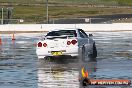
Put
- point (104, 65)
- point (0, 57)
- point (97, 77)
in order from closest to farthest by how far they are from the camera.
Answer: point (97, 77)
point (104, 65)
point (0, 57)

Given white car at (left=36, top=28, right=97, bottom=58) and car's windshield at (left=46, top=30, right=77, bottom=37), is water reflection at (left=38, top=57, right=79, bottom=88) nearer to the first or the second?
white car at (left=36, top=28, right=97, bottom=58)

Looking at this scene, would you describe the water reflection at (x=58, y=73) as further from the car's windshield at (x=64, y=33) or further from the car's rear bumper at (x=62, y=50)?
the car's windshield at (x=64, y=33)

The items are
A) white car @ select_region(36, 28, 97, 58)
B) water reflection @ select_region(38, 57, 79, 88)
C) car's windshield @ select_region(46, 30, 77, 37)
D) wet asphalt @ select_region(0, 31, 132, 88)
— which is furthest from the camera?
→ car's windshield @ select_region(46, 30, 77, 37)

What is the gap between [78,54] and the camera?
76.1 feet

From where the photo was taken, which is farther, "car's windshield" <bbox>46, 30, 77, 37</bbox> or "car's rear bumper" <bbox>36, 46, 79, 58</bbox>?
"car's windshield" <bbox>46, 30, 77, 37</bbox>

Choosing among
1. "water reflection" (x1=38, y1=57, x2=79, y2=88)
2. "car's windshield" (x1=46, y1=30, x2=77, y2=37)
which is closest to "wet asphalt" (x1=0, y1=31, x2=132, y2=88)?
"water reflection" (x1=38, y1=57, x2=79, y2=88)

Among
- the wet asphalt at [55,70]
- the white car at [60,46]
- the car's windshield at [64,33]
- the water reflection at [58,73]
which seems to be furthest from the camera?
the car's windshield at [64,33]

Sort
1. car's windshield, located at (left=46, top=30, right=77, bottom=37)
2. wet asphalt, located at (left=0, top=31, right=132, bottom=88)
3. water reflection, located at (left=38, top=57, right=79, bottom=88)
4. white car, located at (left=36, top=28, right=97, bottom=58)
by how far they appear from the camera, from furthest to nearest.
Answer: car's windshield, located at (left=46, top=30, right=77, bottom=37), white car, located at (left=36, top=28, right=97, bottom=58), wet asphalt, located at (left=0, top=31, right=132, bottom=88), water reflection, located at (left=38, top=57, right=79, bottom=88)

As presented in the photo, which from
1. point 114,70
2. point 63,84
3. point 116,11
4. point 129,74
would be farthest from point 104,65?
point 116,11

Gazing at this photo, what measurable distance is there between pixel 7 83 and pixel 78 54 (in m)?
8.27

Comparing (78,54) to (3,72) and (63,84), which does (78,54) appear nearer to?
(3,72)

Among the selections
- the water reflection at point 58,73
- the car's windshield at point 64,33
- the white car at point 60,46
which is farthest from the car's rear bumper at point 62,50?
the car's windshield at point 64,33

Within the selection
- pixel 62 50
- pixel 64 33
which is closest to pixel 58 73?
pixel 62 50

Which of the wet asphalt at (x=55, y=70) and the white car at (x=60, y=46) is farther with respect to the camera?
the white car at (x=60, y=46)
